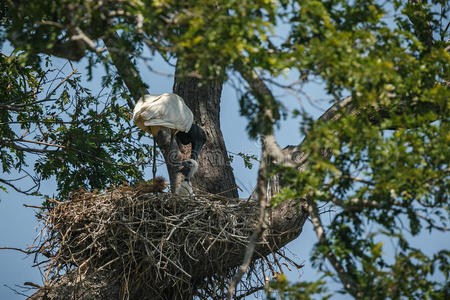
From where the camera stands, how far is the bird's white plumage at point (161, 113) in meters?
7.14

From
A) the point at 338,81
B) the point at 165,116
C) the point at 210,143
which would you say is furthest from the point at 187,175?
the point at 338,81

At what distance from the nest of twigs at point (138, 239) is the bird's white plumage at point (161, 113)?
0.74 meters

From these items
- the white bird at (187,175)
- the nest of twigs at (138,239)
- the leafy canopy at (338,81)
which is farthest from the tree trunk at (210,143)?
the leafy canopy at (338,81)

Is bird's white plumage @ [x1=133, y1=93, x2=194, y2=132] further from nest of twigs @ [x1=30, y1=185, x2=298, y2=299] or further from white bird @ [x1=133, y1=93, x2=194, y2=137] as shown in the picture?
nest of twigs @ [x1=30, y1=185, x2=298, y2=299]

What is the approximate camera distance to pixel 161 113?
7.16m

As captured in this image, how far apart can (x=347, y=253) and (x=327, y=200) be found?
16.1 inches

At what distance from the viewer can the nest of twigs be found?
22.4 ft

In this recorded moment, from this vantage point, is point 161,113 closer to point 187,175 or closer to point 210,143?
point 187,175

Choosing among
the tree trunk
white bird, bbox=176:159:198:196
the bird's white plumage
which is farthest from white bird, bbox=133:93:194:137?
the tree trunk

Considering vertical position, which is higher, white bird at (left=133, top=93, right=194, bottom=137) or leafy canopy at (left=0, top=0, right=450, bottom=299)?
white bird at (left=133, top=93, right=194, bottom=137)

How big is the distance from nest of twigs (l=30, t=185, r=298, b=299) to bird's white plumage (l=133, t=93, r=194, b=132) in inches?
29.2

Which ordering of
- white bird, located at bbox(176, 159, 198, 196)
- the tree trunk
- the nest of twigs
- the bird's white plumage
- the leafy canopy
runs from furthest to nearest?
1. the tree trunk
2. white bird, located at bbox(176, 159, 198, 196)
3. the bird's white plumage
4. the nest of twigs
5. the leafy canopy

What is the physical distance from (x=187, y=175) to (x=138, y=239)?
120cm

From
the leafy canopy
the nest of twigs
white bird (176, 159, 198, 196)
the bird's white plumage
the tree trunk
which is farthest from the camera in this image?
the tree trunk
